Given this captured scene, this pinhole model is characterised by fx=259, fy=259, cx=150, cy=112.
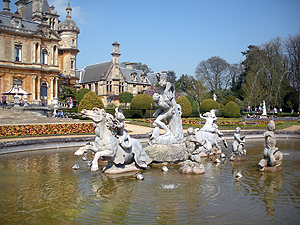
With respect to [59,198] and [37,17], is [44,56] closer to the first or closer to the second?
[37,17]

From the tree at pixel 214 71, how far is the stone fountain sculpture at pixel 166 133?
196 feet

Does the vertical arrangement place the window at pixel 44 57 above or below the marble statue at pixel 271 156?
above

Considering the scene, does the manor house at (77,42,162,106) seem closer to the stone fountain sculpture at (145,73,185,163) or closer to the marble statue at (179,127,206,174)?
the stone fountain sculpture at (145,73,185,163)

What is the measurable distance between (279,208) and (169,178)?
2838mm

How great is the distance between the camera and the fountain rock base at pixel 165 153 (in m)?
8.55

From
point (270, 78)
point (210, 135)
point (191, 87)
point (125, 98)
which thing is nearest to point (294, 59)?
point (270, 78)

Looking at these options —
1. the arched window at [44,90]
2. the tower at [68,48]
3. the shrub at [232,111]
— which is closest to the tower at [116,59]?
the tower at [68,48]

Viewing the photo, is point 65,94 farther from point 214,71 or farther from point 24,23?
point 214,71

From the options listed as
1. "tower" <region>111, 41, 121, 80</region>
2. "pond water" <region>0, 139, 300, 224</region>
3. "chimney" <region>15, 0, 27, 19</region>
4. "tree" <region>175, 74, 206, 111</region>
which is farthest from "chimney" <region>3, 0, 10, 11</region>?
"pond water" <region>0, 139, 300, 224</region>

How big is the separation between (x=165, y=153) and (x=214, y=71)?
63112 mm

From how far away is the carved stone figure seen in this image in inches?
348

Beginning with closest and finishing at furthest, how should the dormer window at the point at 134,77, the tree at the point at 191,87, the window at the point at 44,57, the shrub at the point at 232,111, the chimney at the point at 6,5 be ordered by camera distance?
1. the shrub at the point at 232,111
2. the window at the point at 44,57
3. the chimney at the point at 6,5
4. the tree at the point at 191,87
5. the dormer window at the point at 134,77

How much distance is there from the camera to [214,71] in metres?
68.2

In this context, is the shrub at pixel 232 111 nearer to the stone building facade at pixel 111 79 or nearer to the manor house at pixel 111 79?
the manor house at pixel 111 79
